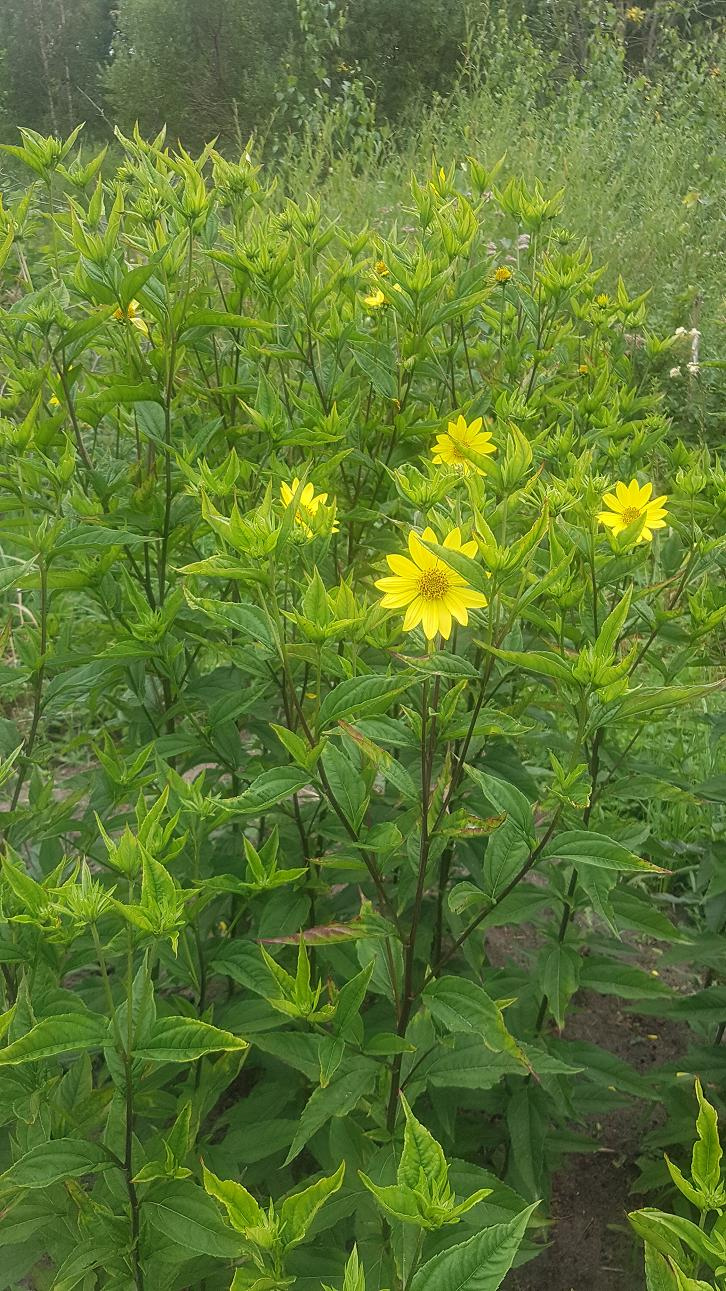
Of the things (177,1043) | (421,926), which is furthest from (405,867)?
(177,1043)

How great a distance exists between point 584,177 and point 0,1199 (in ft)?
23.4

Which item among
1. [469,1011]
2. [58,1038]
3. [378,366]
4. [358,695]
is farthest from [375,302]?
[58,1038]

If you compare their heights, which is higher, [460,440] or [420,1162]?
[460,440]

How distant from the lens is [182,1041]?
0.99 meters

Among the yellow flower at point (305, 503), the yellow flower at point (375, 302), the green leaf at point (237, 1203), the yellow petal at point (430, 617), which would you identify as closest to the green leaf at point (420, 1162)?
the green leaf at point (237, 1203)

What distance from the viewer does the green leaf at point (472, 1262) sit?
2.52 feet

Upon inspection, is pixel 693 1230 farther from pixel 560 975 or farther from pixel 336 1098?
pixel 560 975

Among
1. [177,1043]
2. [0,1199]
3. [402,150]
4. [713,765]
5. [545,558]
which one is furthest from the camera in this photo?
[402,150]

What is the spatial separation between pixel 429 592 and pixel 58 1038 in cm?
64

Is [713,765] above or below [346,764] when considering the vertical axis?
below

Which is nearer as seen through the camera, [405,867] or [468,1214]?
[468,1214]

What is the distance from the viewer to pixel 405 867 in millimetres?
1518

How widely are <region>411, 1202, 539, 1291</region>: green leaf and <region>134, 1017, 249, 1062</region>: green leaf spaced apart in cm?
26

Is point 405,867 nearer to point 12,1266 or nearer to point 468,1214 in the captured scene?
point 468,1214
